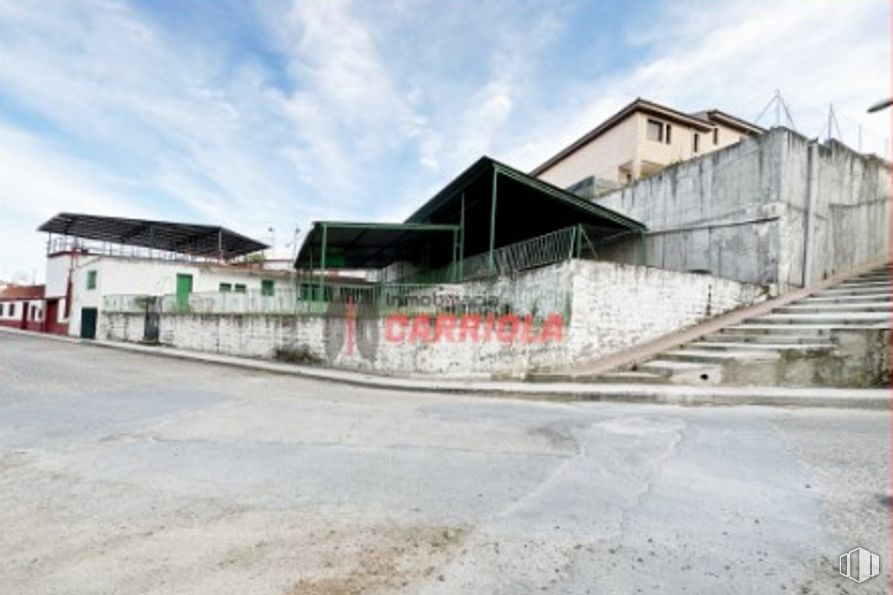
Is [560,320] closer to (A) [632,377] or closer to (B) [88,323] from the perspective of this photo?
(A) [632,377]

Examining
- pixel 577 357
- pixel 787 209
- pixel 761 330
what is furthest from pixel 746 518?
pixel 787 209

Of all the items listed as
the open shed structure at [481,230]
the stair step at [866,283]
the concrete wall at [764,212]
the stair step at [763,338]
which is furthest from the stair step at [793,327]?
the open shed structure at [481,230]

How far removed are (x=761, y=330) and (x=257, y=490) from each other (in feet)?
40.0

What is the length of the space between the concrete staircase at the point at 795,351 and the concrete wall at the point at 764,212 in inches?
109

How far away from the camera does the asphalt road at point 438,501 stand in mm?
3174

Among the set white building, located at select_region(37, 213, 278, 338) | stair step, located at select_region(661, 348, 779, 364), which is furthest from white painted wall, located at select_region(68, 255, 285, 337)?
stair step, located at select_region(661, 348, 779, 364)

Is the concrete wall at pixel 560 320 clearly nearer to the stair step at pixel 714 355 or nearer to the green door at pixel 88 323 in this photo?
the stair step at pixel 714 355

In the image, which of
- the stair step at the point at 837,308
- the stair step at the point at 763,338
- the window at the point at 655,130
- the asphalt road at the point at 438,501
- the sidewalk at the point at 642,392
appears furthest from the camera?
the window at the point at 655,130

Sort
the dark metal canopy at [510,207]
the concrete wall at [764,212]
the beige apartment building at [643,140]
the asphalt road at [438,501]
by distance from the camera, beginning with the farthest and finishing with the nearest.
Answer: the beige apartment building at [643,140] < the dark metal canopy at [510,207] < the concrete wall at [764,212] < the asphalt road at [438,501]

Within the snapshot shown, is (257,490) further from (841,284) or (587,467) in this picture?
(841,284)

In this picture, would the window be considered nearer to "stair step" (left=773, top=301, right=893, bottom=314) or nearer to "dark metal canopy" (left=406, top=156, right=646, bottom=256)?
"dark metal canopy" (left=406, top=156, right=646, bottom=256)

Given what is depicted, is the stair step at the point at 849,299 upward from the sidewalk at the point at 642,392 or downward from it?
upward

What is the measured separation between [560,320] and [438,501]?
8.55 meters

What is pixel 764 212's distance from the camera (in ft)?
51.4
